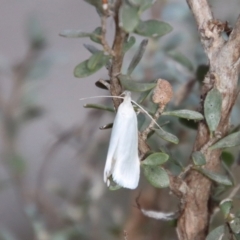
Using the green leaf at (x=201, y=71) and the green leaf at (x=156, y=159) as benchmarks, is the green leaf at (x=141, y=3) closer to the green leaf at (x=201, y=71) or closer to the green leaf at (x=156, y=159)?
the green leaf at (x=156, y=159)

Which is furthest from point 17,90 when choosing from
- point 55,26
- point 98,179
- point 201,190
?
point 55,26

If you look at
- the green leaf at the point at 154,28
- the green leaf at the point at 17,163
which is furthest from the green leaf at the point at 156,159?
the green leaf at the point at 17,163

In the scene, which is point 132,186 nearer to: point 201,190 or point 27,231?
point 201,190

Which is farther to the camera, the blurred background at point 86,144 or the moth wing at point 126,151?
the blurred background at point 86,144

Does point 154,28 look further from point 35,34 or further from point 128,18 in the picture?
point 35,34

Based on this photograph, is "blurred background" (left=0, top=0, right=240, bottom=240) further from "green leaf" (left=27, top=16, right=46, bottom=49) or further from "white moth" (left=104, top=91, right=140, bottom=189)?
"white moth" (left=104, top=91, right=140, bottom=189)

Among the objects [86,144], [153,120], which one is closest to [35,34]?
[86,144]
